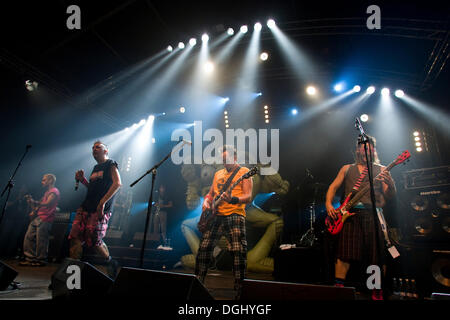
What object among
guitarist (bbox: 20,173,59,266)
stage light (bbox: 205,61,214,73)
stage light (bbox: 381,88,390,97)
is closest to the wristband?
stage light (bbox: 205,61,214,73)

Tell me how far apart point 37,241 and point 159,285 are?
6129 millimetres

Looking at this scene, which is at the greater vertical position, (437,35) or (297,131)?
(437,35)

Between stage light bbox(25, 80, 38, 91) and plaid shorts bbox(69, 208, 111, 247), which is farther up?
stage light bbox(25, 80, 38, 91)

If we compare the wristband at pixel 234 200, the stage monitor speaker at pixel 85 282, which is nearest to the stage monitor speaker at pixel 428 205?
the wristband at pixel 234 200

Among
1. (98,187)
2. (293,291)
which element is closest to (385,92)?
(293,291)

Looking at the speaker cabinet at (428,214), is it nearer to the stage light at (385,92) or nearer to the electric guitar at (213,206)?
the electric guitar at (213,206)

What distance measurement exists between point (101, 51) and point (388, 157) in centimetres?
809

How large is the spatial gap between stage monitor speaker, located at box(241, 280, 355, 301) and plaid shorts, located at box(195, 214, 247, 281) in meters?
1.63

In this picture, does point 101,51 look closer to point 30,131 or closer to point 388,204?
point 30,131

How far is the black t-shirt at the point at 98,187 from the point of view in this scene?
3694 mm

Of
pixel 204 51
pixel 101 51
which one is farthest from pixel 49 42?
pixel 204 51

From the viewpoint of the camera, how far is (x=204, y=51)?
6.69 m

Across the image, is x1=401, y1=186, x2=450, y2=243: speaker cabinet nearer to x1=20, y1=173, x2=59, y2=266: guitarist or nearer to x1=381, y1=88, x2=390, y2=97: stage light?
x1=381, y1=88, x2=390, y2=97: stage light

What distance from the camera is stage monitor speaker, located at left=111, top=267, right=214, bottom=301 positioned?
157 centimetres
